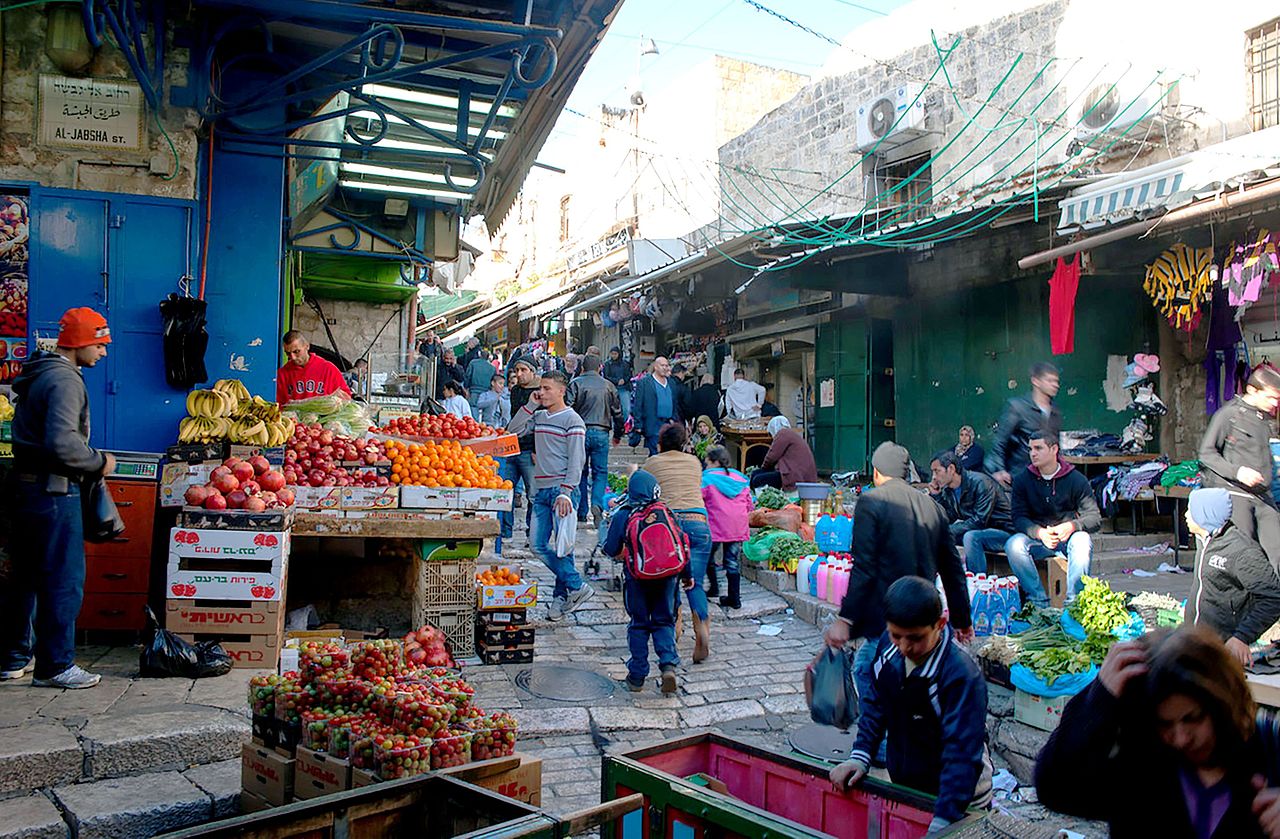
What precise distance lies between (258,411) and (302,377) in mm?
1860

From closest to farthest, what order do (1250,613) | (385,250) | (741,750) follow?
(741,750)
(1250,613)
(385,250)

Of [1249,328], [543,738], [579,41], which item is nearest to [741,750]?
[543,738]

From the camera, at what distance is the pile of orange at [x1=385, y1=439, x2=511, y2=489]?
6.95 m

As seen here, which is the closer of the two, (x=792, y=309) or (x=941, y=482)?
(x=941, y=482)

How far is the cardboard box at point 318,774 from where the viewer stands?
11.6ft

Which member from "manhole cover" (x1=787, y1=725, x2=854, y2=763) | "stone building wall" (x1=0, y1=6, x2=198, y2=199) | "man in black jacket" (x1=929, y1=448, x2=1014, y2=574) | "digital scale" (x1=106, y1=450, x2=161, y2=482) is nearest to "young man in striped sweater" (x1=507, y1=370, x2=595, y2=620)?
"manhole cover" (x1=787, y1=725, x2=854, y2=763)

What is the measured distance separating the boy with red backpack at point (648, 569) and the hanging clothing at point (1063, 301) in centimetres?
622

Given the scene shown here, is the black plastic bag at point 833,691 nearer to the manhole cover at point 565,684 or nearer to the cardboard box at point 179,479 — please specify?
the manhole cover at point 565,684

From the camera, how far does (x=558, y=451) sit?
788 centimetres

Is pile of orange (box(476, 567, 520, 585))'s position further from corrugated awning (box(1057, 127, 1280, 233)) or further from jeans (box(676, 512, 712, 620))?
corrugated awning (box(1057, 127, 1280, 233))

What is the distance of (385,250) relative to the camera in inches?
466

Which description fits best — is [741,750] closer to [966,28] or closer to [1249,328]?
[1249,328]

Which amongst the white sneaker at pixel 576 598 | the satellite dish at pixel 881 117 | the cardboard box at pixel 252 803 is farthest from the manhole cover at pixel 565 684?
the satellite dish at pixel 881 117

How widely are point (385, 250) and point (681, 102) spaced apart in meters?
12.2
